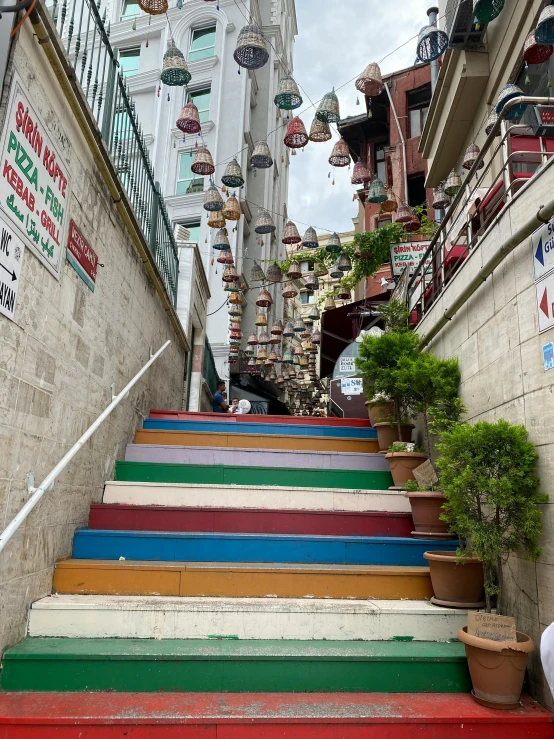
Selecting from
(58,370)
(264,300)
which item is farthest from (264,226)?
(58,370)

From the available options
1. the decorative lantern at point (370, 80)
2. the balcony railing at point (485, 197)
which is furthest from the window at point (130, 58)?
the decorative lantern at point (370, 80)

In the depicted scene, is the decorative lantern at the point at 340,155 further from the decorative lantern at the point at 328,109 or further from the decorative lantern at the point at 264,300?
the decorative lantern at the point at 264,300

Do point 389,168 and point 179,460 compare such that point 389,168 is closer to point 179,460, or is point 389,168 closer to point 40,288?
point 179,460

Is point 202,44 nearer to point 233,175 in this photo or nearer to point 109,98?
point 233,175

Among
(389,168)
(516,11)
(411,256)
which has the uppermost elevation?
(389,168)

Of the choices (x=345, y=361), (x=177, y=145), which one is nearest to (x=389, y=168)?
(x=177, y=145)

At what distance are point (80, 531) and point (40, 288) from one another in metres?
1.74

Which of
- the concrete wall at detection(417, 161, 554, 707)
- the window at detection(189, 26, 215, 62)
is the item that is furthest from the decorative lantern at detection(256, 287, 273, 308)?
the window at detection(189, 26, 215, 62)

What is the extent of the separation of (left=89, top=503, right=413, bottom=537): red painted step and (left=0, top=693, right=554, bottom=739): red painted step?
1.46m

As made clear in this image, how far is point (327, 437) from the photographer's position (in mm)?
5574

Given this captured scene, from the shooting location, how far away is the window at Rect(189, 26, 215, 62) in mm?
21219

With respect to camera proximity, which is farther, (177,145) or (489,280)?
(177,145)

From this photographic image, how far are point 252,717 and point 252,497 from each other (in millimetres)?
2021

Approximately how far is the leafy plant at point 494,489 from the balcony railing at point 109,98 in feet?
11.4
